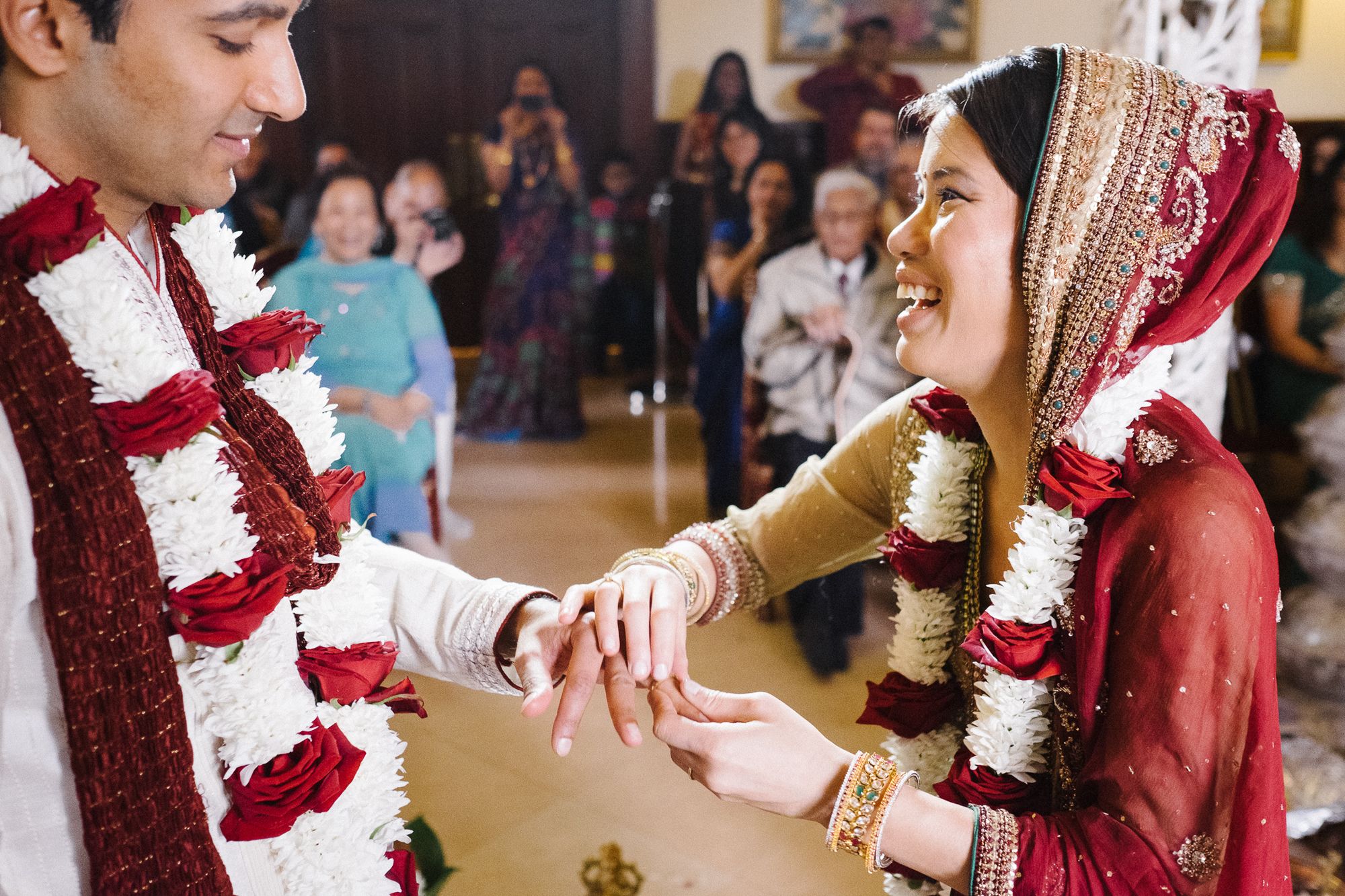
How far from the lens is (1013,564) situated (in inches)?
55.1

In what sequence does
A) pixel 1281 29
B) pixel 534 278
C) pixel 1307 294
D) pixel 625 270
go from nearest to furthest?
pixel 1307 294 → pixel 1281 29 → pixel 534 278 → pixel 625 270

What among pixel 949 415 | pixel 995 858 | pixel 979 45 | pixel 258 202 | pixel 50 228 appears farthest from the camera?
pixel 979 45

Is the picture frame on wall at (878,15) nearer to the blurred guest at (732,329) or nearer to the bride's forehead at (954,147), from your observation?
the blurred guest at (732,329)

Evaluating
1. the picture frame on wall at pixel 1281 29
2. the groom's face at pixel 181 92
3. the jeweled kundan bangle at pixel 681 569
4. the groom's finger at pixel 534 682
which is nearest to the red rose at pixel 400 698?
the groom's finger at pixel 534 682

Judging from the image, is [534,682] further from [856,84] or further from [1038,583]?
[856,84]

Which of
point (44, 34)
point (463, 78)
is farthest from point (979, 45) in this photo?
point (44, 34)

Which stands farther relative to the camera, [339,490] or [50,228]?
[339,490]

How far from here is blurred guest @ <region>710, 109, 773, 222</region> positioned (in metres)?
6.45

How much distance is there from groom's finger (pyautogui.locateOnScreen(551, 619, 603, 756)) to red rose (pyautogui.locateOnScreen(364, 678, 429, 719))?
18 centimetres

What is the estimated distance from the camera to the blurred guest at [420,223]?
16.1ft

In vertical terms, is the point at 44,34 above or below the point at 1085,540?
above

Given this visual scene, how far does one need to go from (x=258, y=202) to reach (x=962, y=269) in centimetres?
519

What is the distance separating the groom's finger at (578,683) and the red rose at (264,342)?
1.79 feet

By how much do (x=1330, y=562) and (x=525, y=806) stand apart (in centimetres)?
248
